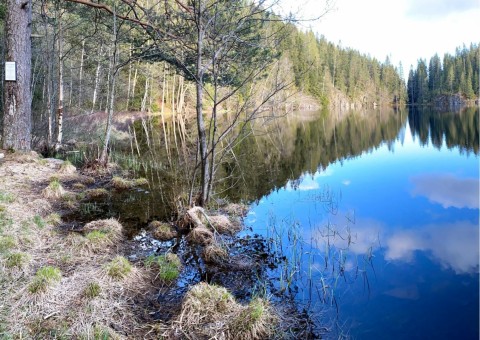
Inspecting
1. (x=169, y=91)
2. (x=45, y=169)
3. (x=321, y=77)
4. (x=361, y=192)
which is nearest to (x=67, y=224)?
(x=45, y=169)

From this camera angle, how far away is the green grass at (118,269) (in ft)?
14.2

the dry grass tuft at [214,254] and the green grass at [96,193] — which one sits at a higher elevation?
the green grass at [96,193]

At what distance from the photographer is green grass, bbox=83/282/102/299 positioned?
379 centimetres

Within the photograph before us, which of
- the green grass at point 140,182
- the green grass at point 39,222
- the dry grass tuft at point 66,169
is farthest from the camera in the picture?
the green grass at point 140,182

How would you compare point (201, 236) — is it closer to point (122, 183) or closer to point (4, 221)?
point (4, 221)

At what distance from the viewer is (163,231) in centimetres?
641

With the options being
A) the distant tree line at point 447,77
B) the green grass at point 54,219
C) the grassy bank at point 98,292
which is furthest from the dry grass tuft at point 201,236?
the distant tree line at point 447,77

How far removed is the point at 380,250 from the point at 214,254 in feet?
9.75

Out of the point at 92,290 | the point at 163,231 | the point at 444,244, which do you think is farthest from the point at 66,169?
the point at 444,244

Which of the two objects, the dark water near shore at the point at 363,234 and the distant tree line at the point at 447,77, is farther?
the distant tree line at the point at 447,77

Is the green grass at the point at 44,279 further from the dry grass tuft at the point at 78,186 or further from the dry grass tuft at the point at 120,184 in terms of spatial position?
the dry grass tuft at the point at 120,184

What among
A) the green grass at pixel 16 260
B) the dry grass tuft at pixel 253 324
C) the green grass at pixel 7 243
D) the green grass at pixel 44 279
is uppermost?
the green grass at pixel 7 243

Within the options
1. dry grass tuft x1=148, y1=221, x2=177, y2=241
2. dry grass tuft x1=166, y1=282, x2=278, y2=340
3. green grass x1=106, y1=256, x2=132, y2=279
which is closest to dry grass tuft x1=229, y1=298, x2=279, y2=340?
dry grass tuft x1=166, y1=282, x2=278, y2=340

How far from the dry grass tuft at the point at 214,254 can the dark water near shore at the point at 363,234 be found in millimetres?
371
